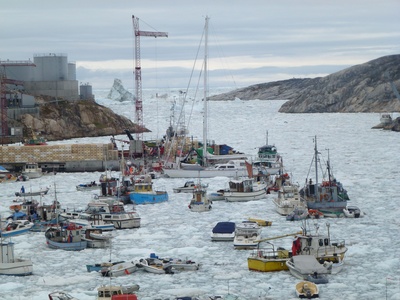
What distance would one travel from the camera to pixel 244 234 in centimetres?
3409

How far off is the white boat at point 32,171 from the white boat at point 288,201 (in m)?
23.5

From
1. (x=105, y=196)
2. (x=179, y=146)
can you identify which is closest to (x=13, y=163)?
(x=179, y=146)

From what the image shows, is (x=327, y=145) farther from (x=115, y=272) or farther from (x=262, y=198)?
(x=115, y=272)

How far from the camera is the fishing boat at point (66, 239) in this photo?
33.5 meters

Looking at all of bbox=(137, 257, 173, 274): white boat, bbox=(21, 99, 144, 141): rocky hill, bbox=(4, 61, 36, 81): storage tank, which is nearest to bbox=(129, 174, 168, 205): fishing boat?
bbox=(137, 257, 173, 274): white boat

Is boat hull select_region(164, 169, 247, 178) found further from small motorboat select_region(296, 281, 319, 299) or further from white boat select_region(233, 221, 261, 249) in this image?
small motorboat select_region(296, 281, 319, 299)

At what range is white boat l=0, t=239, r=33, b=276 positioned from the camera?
29.1m

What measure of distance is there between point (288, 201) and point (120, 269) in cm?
1416

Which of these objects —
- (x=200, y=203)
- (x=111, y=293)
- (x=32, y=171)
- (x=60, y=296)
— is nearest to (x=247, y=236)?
(x=200, y=203)

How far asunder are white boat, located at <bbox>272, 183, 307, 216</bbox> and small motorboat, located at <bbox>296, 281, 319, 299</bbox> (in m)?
14.1

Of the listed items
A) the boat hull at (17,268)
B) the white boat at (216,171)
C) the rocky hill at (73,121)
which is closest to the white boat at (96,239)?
the boat hull at (17,268)

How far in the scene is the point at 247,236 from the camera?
112 feet

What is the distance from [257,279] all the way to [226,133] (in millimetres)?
79626

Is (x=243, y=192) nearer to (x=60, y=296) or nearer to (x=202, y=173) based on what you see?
(x=202, y=173)
